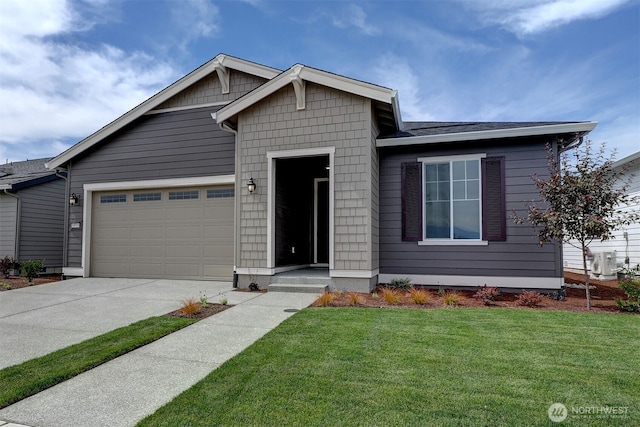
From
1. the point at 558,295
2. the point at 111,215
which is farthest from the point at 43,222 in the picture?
the point at 558,295

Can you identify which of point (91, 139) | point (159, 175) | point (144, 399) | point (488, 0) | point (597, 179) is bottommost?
point (144, 399)

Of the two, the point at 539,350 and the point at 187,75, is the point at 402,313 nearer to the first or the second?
the point at 539,350

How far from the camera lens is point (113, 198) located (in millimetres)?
10578

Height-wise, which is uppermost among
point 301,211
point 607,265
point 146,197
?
point 146,197

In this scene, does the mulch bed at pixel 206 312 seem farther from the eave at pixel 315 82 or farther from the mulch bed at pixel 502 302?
the eave at pixel 315 82

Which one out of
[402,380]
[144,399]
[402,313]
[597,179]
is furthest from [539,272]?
[144,399]

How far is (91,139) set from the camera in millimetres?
10375

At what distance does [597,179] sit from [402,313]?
3.89 meters

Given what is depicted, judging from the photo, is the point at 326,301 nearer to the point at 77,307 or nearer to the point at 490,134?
the point at 77,307

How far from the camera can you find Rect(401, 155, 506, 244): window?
775cm

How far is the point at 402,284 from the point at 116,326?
533 cm

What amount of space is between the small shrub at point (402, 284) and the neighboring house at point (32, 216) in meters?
11.6

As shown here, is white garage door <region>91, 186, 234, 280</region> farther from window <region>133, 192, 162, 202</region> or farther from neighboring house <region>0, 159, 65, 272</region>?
neighboring house <region>0, 159, 65, 272</region>

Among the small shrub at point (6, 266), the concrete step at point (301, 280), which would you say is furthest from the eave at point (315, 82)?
the small shrub at point (6, 266)
